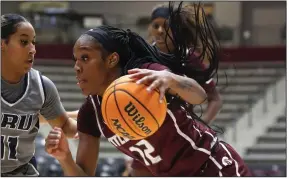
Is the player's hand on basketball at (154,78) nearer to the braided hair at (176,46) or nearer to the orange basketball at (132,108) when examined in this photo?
the orange basketball at (132,108)

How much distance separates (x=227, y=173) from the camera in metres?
2.77

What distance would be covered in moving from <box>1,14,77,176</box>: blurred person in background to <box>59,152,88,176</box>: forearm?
329 millimetres

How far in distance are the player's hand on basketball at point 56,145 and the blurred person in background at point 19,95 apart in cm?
31

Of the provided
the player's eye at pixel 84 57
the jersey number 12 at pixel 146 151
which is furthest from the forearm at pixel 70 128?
the player's eye at pixel 84 57

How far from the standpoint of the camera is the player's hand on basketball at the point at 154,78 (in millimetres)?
2355

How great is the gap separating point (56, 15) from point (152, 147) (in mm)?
10539

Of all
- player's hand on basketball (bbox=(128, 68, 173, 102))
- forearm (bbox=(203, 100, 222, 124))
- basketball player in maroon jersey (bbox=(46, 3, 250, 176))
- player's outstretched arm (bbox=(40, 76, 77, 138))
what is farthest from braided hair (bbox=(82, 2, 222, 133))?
forearm (bbox=(203, 100, 222, 124))

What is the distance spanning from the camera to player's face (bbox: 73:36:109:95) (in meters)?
2.65

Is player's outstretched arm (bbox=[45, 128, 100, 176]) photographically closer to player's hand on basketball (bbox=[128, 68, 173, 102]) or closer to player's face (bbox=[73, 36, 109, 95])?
player's face (bbox=[73, 36, 109, 95])

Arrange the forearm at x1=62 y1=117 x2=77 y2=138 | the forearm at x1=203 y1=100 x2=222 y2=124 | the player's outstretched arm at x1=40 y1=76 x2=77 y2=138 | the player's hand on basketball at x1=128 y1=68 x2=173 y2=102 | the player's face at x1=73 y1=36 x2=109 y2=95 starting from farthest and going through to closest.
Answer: the forearm at x1=203 y1=100 x2=222 y2=124 → the forearm at x1=62 y1=117 x2=77 y2=138 → the player's outstretched arm at x1=40 y1=76 x2=77 y2=138 → the player's face at x1=73 y1=36 x2=109 y2=95 → the player's hand on basketball at x1=128 y1=68 x2=173 y2=102

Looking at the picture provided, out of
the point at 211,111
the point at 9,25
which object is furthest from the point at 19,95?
the point at 211,111

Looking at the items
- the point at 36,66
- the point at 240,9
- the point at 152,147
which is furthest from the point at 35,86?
the point at 240,9

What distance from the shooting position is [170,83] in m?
2.40

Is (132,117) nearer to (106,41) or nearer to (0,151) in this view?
(106,41)
